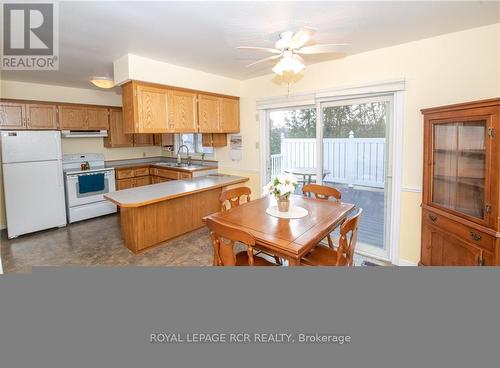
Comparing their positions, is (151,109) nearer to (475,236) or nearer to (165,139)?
(165,139)

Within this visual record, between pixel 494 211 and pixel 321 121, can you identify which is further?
pixel 321 121

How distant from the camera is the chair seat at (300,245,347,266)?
6.49 feet

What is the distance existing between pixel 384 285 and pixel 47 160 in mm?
4662

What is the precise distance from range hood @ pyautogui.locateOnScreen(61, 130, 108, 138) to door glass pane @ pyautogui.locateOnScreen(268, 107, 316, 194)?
311cm

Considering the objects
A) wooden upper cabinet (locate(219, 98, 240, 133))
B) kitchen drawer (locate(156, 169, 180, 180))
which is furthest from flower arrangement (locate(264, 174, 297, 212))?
kitchen drawer (locate(156, 169, 180, 180))

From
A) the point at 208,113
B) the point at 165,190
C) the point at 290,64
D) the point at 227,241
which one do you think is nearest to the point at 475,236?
the point at 227,241

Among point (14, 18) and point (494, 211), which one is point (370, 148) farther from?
point (14, 18)

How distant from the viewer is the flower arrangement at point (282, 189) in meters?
2.18

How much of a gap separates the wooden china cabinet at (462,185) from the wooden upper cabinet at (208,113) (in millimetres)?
2613

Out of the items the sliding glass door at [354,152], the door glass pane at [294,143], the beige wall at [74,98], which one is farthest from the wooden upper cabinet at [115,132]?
the sliding glass door at [354,152]

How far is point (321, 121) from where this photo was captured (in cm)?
327

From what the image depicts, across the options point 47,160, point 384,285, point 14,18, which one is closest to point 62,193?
point 47,160

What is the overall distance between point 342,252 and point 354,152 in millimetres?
1676

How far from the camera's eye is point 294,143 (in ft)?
12.3
